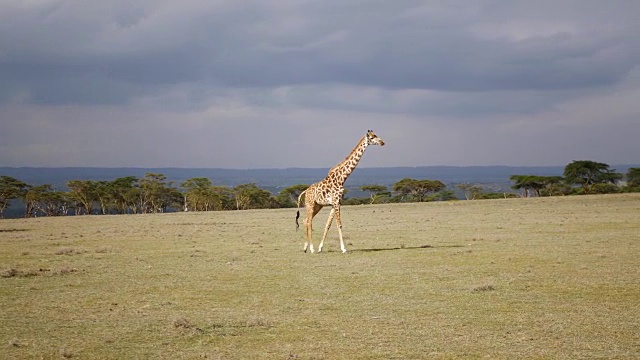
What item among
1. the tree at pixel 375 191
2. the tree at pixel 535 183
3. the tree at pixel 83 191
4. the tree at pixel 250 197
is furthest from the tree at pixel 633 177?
the tree at pixel 83 191

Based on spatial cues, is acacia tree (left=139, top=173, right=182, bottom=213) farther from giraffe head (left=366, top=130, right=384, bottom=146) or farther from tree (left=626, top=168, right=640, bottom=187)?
giraffe head (left=366, top=130, right=384, bottom=146)

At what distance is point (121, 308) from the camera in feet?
43.5

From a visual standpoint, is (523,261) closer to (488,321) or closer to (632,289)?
(632,289)

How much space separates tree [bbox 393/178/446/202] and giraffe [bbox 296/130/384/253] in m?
70.2

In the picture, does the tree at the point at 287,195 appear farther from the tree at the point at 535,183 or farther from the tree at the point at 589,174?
the tree at the point at 589,174

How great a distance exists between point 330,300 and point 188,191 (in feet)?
260

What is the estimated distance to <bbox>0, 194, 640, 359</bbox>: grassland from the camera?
10008mm

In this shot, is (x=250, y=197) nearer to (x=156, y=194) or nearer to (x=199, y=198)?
A: (x=199, y=198)

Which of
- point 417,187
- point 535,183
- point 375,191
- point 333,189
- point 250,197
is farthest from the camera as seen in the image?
point 375,191

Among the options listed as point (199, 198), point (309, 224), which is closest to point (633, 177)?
point (199, 198)

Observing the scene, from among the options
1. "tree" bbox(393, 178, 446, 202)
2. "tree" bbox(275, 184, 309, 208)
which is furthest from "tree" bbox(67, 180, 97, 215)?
"tree" bbox(393, 178, 446, 202)

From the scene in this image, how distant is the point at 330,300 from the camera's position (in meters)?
13.8

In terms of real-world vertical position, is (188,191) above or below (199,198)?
above

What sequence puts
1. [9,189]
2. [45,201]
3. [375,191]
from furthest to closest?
[375,191], [45,201], [9,189]
